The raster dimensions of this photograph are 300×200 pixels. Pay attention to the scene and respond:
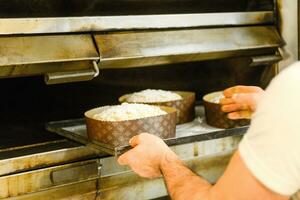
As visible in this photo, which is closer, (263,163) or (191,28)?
(263,163)

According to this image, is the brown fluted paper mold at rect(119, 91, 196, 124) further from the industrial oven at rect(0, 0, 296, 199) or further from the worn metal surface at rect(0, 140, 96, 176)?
the worn metal surface at rect(0, 140, 96, 176)

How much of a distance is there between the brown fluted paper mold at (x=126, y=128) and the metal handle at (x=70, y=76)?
18cm

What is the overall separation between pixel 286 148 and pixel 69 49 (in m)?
0.93

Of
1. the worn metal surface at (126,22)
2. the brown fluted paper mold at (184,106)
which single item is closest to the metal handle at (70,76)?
the worn metal surface at (126,22)

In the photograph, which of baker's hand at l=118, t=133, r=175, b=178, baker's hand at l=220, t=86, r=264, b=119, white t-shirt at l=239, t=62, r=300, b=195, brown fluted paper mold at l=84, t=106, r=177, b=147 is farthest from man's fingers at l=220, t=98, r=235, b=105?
white t-shirt at l=239, t=62, r=300, b=195

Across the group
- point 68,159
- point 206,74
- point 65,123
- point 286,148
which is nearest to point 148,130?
point 68,159

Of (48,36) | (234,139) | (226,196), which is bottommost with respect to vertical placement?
(234,139)

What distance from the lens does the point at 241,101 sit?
1.69 metres

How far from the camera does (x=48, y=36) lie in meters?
1.69

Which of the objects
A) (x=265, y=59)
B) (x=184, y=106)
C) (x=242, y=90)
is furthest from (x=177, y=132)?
(x=265, y=59)

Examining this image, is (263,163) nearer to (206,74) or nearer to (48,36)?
(48,36)

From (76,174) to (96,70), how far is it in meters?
0.39

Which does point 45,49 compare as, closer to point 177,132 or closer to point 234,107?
point 177,132

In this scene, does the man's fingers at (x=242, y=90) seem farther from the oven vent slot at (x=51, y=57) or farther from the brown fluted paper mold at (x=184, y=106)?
the oven vent slot at (x=51, y=57)
